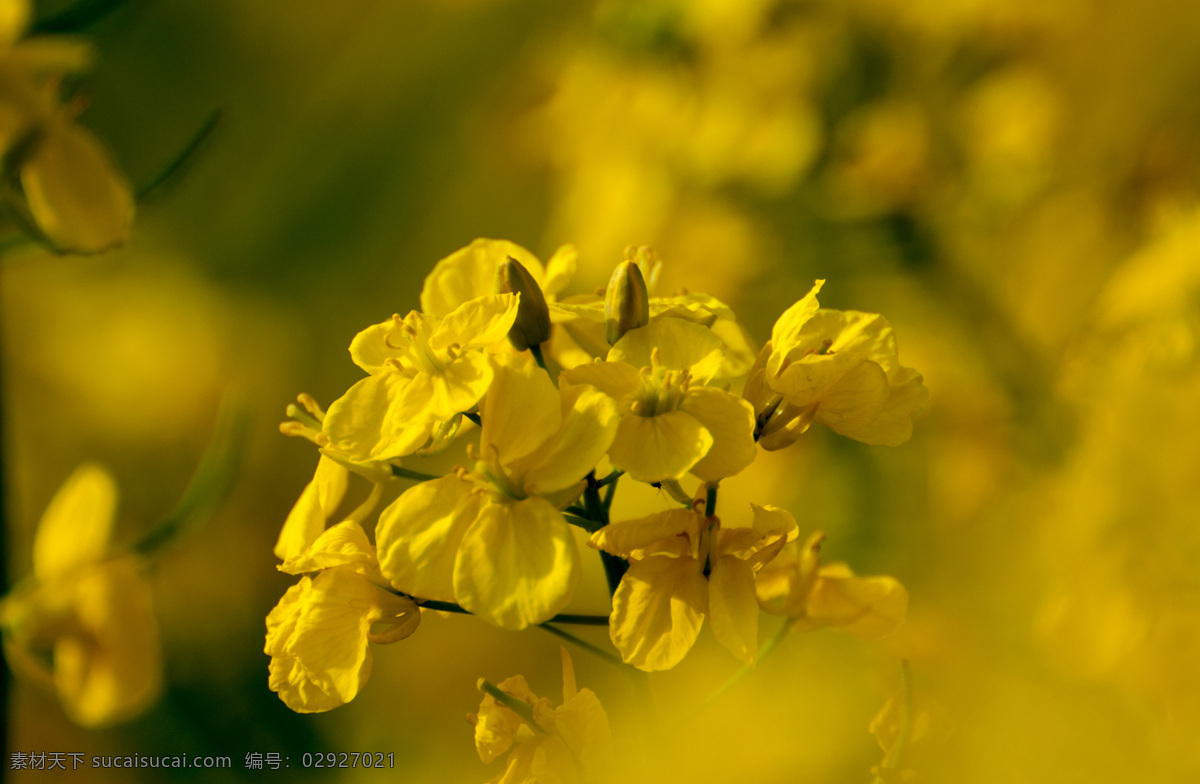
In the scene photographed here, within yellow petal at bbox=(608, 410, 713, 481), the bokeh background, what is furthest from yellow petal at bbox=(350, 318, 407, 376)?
the bokeh background

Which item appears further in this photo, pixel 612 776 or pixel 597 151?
pixel 597 151

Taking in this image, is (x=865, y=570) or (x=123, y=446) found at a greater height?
(x=865, y=570)

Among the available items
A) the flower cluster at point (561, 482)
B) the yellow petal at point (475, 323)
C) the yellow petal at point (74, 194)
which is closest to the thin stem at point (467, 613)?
the flower cluster at point (561, 482)

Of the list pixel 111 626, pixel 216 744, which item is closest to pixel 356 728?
pixel 216 744

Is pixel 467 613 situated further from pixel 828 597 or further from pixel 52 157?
pixel 52 157

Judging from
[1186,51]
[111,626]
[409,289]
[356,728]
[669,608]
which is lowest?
[356,728]

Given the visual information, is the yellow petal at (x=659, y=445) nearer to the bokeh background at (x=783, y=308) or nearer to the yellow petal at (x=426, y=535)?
the yellow petal at (x=426, y=535)

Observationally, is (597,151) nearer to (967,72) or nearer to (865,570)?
(967,72)

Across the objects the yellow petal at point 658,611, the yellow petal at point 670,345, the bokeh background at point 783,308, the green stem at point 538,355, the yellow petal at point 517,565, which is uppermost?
the yellow petal at point 670,345

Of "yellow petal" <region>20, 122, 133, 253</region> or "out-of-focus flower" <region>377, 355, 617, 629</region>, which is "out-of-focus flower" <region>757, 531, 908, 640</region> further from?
"yellow petal" <region>20, 122, 133, 253</region>
